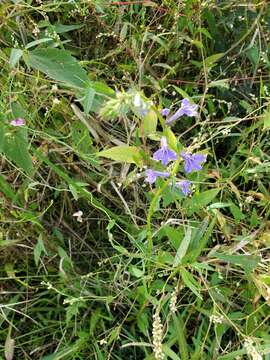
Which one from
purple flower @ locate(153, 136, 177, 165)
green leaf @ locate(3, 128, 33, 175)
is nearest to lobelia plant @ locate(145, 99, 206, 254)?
purple flower @ locate(153, 136, 177, 165)

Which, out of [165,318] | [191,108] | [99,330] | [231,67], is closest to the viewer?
Result: [191,108]

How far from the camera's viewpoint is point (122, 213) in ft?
4.89

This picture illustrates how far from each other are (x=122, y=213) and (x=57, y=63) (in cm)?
52

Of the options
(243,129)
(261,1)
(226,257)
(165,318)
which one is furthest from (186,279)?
(261,1)

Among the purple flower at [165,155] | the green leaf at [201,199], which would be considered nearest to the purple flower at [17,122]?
the purple flower at [165,155]

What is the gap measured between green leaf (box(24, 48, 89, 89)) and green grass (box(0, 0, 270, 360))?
9cm

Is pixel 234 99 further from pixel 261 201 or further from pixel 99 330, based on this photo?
pixel 99 330

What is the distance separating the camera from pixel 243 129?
166 cm

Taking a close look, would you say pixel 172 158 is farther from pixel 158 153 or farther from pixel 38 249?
pixel 38 249

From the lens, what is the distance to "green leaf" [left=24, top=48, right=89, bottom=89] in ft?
3.61

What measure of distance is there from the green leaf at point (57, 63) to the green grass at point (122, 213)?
0.09 meters

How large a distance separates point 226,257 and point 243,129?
1.95ft

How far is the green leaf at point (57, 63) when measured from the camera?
1.10m

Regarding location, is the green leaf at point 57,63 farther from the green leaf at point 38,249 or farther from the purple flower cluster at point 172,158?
the green leaf at point 38,249
